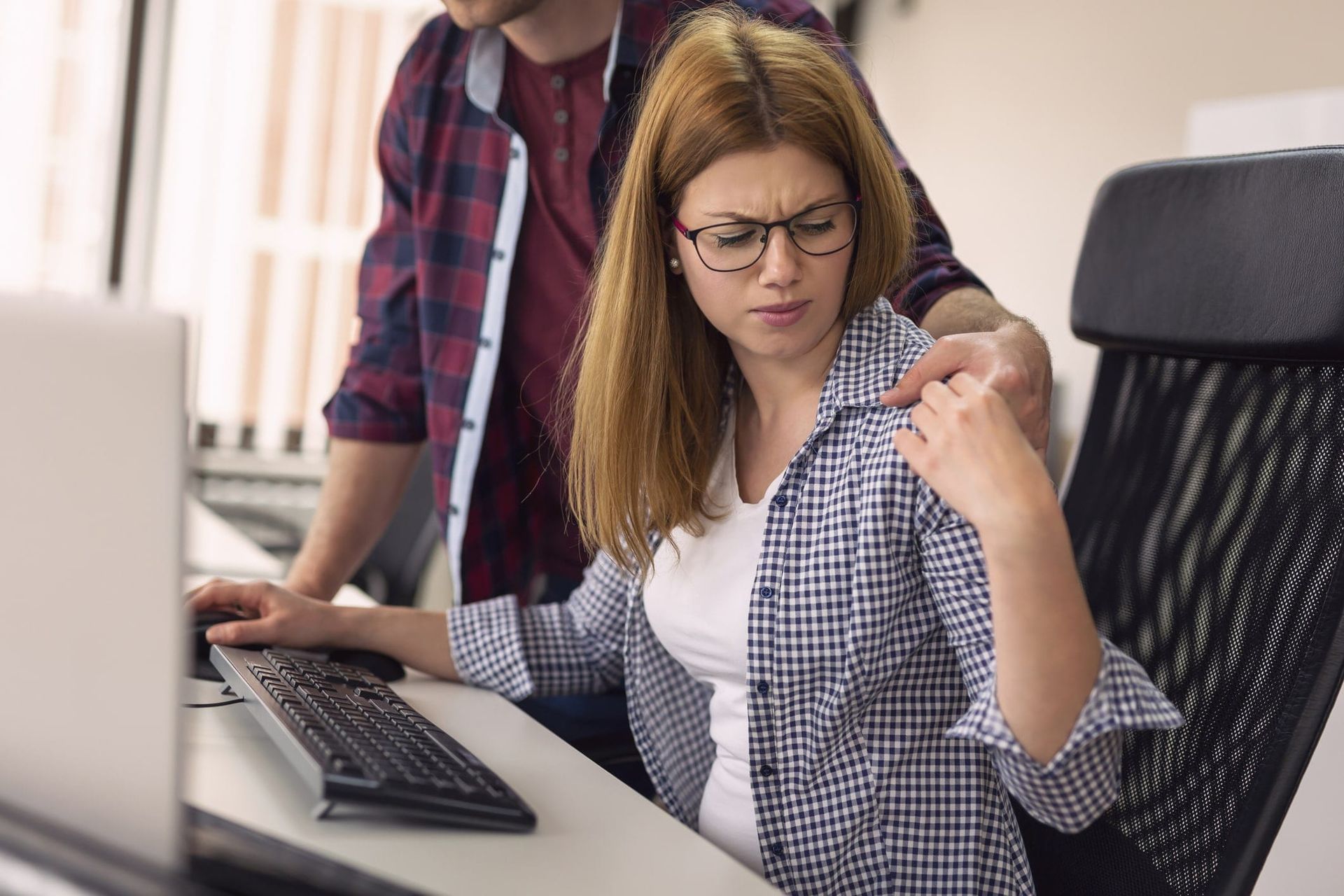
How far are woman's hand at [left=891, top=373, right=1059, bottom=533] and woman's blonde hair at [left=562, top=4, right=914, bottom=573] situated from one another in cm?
22

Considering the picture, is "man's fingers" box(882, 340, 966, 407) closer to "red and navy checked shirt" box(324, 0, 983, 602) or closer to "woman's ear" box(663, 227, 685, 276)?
"woman's ear" box(663, 227, 685, 276)

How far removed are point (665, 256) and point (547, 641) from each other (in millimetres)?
423

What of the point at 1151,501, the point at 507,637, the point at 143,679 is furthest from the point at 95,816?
the point at 1151,501

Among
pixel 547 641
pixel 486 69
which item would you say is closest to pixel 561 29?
pixel 486 69

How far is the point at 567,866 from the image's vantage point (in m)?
0.78

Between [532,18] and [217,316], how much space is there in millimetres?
2424

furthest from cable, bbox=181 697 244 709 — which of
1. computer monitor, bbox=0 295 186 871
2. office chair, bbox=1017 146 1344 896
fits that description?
office chair, bbox=1017 146 1344 896

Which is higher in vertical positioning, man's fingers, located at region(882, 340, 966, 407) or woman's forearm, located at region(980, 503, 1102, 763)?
man's fingers, located at region(882, 340, 966, 407)

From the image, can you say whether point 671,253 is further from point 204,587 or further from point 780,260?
point 204,587

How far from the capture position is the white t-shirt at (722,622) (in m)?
1.06

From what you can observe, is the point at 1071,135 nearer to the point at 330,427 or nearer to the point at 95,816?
the point at 330,427

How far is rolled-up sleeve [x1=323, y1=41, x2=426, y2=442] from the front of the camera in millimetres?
1672

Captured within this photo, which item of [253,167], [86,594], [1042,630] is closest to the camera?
[86,594]

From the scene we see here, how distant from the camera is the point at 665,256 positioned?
1134mm
